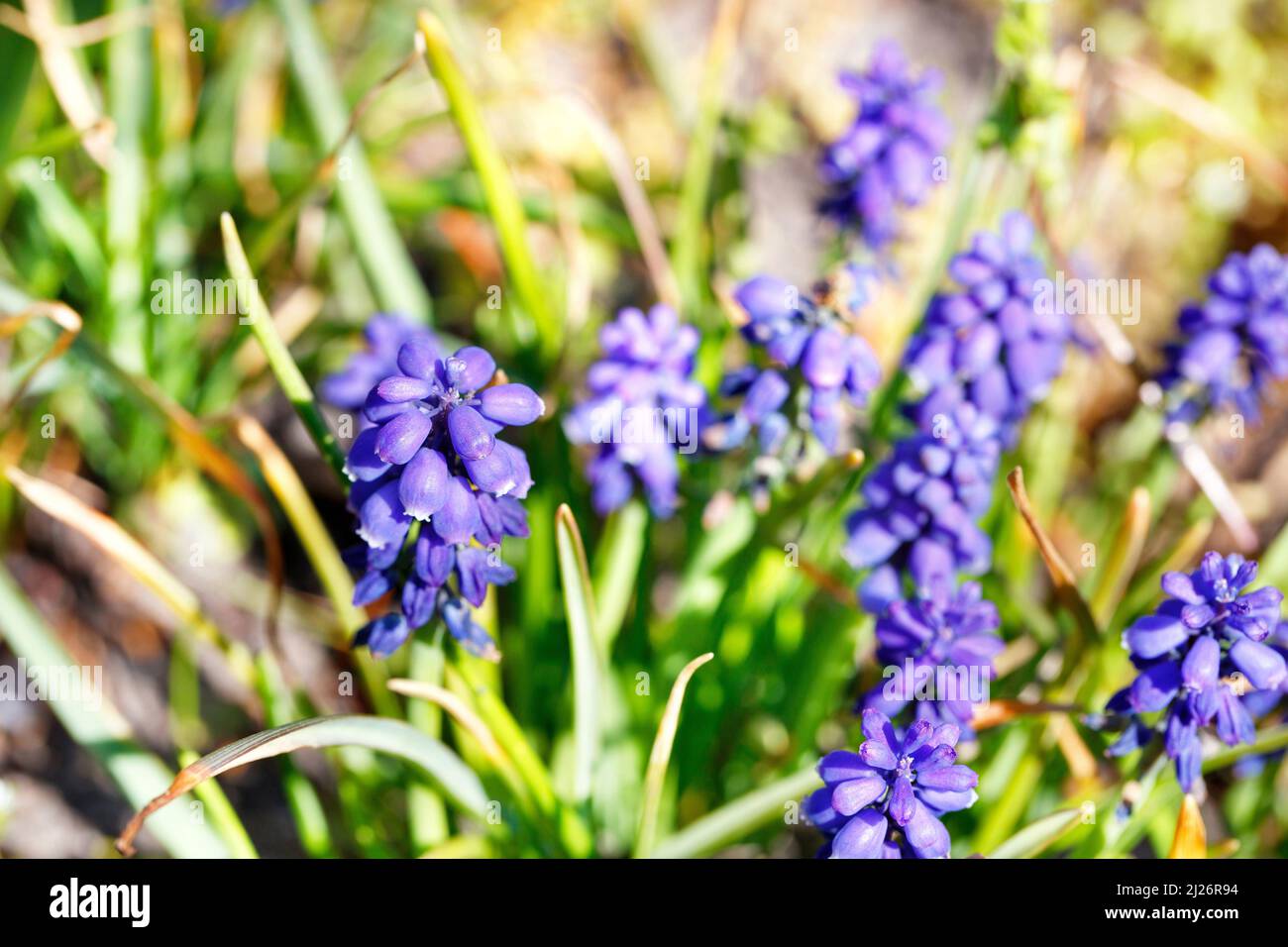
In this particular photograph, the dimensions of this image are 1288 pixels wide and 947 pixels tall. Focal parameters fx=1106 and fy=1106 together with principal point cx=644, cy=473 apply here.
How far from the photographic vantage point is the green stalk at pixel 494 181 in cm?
273

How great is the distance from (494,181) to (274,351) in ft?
2.99

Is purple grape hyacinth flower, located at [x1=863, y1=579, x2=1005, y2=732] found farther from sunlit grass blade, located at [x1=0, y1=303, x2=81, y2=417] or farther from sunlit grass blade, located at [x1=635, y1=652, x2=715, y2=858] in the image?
sunlit grass blade, located at [x1=0, y1=303, x2=81, y2=417]

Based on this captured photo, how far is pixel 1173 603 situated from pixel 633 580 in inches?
59.3

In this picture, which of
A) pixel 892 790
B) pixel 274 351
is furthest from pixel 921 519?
pixel 274 351

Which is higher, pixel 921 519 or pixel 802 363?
A: pixel 802 363

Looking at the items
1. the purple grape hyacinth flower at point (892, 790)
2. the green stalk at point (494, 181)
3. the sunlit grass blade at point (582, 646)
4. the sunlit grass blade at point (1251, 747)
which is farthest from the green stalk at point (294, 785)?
the sunlit grass blade at point (1251, 747)

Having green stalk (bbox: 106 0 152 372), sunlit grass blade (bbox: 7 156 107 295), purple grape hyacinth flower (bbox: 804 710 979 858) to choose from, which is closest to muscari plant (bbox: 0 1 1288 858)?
purple grape hyacinth flower (bbox: 804 710 979 858)

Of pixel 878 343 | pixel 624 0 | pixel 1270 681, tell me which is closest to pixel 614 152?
pixel 624 0

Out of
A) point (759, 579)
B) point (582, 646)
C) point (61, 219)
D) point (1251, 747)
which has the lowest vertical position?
point (1251, 747)

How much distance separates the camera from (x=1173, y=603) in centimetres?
219

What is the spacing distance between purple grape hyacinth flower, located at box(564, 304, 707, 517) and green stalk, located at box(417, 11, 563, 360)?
0.39 meters

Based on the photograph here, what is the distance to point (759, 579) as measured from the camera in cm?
312

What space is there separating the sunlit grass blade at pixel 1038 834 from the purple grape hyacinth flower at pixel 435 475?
1231 mm

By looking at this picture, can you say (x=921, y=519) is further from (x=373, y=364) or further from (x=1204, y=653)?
(x=373, y=364)
